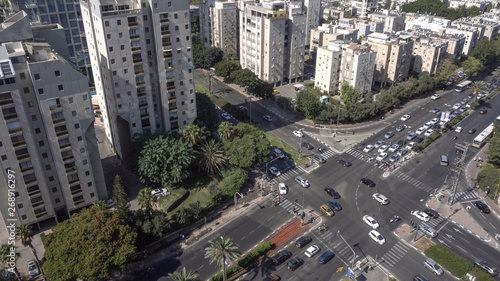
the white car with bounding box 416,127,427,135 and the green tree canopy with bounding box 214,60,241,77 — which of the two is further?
the green tree canopy with bounding box 214,60,241,77

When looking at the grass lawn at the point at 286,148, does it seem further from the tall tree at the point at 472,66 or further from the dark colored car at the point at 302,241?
the tall tree at the point at 472,66

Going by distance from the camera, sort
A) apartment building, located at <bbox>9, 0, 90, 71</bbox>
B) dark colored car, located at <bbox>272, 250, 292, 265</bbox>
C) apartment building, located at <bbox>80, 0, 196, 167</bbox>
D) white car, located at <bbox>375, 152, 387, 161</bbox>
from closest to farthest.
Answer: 1. dark colored car, located at <bbox>272, 250, 292, 265</bbox>
2. apartment building, located at <bbox>80, 0, 196, 167</bbox>
3. white car, located at <bbox>375, 152, 387, 161</bbox>
4. apartment building, located at <bbox>9, 0, 90, 71</bbox>

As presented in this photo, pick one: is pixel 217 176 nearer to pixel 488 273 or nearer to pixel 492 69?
pixel 488 273

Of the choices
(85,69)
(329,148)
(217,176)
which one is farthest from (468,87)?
(85,69)

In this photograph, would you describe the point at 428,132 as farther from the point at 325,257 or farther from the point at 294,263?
the point at 294,263

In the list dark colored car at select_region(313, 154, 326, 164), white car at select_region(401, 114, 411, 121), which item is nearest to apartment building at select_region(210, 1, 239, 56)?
white car at select_region(401, 114, 411, 121)

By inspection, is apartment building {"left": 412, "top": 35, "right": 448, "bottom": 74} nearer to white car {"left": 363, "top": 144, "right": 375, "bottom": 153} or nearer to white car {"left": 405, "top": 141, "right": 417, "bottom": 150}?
white car {"left": 405, "top": 141, "right": 417, "bottom": 150}
